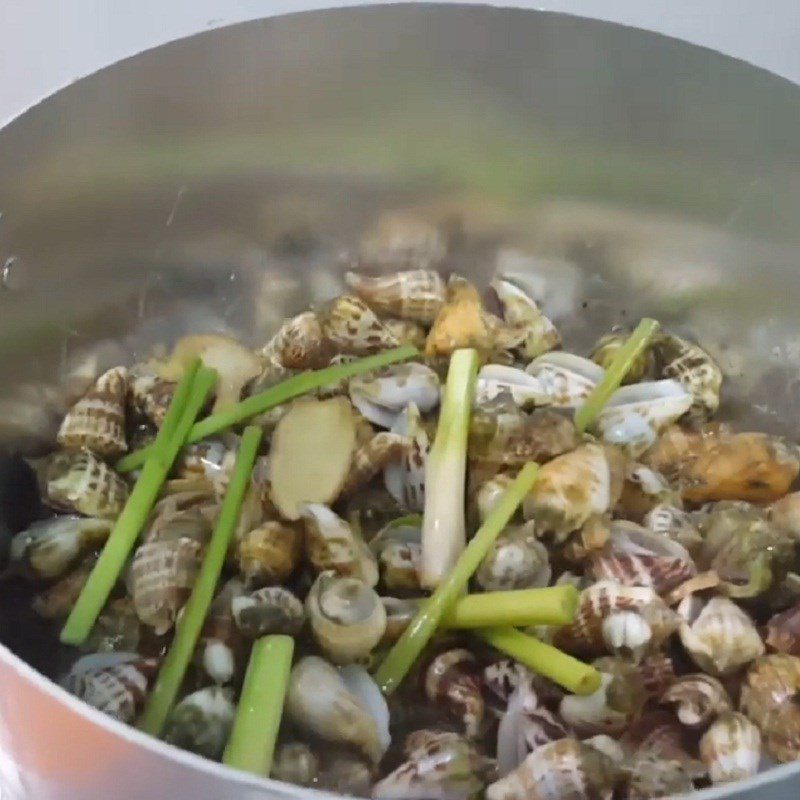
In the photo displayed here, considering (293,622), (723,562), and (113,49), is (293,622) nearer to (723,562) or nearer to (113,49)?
(723,562)

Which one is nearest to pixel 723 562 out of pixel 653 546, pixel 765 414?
pixel 653 546

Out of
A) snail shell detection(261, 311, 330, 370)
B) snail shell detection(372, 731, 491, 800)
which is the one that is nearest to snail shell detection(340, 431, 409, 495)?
snail shell detection(261, 311, 330, 370)

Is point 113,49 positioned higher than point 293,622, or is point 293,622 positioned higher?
point 113,49

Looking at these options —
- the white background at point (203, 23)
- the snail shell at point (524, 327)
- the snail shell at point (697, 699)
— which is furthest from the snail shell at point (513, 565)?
the white background at point (203, 23)

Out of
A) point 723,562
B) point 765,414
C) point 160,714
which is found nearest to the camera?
point 160,714

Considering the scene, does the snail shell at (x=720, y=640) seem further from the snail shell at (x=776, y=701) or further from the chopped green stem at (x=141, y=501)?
the chopped green stem at (x=141, y=501)

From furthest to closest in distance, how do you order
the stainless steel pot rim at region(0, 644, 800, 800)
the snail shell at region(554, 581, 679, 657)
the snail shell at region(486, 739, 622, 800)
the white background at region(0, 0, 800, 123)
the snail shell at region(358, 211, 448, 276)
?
the snail shell at region(358, 211, 448, 276), the white background at region(0, 0, 800, 123), the snail shell at region(554, 581, 679, 657), the snail shell at region(486, 739, 622, 800), the stainless steel pot rim at region(0, 644, 800, 800)

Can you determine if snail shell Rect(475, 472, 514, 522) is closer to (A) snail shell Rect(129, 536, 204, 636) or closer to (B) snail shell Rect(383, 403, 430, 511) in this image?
(B) snail shell Rect(383, 403, 430, 511)
